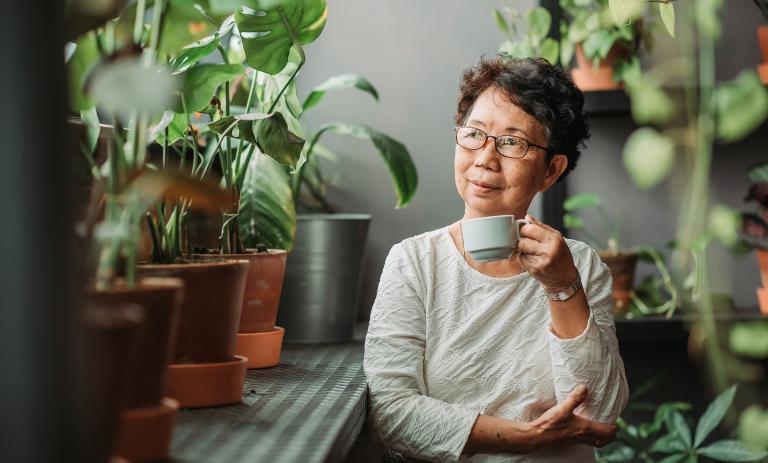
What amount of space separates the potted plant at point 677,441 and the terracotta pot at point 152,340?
1.49 meters

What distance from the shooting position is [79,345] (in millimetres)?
469

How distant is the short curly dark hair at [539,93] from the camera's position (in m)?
1.44

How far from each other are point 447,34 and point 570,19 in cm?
29

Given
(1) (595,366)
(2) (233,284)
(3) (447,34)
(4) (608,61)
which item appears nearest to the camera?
(2) (233,284)

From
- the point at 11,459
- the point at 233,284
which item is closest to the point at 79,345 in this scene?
the point at 11,459

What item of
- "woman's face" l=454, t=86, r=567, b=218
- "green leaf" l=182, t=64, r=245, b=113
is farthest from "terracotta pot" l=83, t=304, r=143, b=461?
"woman's face" l=454, t=86, r=567, b=218

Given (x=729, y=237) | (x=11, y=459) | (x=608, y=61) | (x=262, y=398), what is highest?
(x=608, y=61)

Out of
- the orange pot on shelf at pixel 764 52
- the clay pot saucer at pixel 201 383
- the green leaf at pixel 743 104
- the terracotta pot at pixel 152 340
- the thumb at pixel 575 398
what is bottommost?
the thumb at pixel 575 398

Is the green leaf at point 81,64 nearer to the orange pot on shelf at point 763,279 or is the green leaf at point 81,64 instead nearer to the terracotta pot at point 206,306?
the terracotta pot at point 206,306

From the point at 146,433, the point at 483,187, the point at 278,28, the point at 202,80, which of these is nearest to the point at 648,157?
the point at 483,187

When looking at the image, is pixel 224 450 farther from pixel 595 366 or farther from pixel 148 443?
pixel 595 366

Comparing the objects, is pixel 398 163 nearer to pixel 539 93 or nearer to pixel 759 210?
pixel 539 93

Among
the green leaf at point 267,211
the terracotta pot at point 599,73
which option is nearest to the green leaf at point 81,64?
the green leaf at point 267,211

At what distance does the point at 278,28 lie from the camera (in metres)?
1.24
